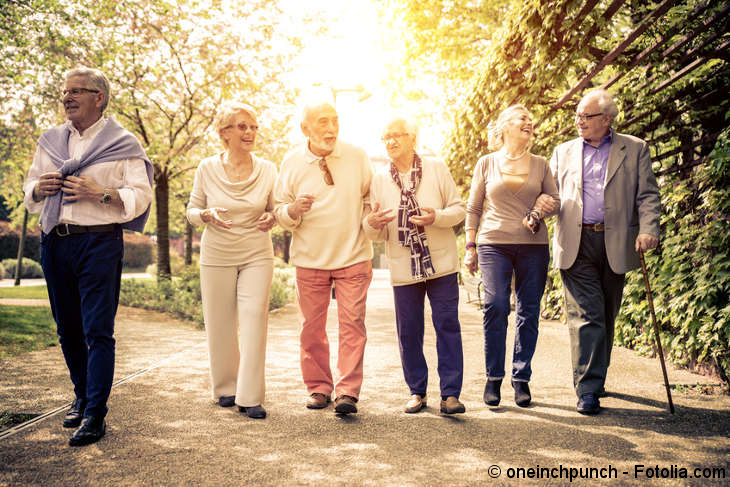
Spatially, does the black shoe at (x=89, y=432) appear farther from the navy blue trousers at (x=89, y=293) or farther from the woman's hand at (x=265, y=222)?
the woman's hand at (x=265, y=222)

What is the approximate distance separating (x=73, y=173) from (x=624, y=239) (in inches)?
147

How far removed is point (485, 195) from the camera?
15.5 ft

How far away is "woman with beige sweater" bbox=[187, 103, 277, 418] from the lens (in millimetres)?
4227

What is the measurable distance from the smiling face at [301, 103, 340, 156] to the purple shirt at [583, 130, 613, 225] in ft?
6.25

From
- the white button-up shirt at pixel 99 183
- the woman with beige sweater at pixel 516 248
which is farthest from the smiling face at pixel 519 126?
the white button-up shirt at pixel 99 183

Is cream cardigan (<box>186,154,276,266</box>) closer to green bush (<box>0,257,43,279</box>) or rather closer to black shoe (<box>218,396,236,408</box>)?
→ black shoe (<box>218,396,236,408</box>)

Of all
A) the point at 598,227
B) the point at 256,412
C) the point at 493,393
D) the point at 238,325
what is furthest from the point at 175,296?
the point at 598,227

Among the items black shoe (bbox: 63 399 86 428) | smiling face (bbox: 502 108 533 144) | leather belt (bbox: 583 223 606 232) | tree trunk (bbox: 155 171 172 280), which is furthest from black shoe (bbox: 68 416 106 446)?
tree trunk (bbox: 155 171 172 280)

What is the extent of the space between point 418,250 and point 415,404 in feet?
3.61

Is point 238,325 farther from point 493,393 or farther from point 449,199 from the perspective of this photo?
point 493,393

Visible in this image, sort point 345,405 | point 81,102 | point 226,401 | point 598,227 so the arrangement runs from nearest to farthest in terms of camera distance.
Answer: point 81,102, point 345,405, point 598,227, point 226,401

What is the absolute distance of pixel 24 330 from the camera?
8.67 meters

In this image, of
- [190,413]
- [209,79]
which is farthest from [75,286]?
[209,79]

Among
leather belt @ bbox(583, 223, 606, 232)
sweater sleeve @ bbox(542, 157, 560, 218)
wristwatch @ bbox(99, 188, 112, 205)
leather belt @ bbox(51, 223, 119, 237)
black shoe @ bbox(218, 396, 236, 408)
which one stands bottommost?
black shoe @ bbox(218, 396, 236, 408)
